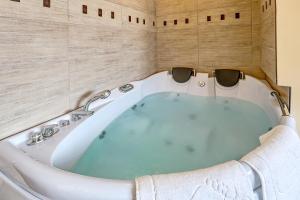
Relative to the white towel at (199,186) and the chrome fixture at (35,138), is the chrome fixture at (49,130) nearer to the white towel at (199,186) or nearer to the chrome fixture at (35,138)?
the chrome fixture at (35,138)

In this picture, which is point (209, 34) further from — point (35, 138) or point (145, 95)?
point (35, 138)

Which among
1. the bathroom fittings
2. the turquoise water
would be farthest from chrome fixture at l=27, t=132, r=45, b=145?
the turquoise water

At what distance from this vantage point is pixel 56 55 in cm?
135

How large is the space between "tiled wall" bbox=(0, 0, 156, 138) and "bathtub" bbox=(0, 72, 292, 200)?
0.12m

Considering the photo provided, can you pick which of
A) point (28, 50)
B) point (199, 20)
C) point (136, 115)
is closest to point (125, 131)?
point (136, 115)

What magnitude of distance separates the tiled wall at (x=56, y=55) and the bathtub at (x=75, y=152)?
0.12 m

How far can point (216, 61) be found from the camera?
8.08 ft

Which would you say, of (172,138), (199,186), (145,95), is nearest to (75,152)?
(172,138)

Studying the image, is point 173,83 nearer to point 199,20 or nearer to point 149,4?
point 199,20

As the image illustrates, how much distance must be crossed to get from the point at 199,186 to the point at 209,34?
2080mm

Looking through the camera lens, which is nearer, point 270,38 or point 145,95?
point 270,38

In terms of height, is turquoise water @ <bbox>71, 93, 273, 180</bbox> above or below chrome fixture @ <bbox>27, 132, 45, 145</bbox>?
below

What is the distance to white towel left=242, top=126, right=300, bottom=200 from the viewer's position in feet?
2.28

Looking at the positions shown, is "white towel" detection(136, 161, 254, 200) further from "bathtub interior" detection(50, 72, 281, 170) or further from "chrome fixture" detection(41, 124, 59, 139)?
"chrome fixture" detection(41, 124, 59, 139)
